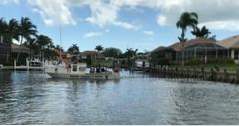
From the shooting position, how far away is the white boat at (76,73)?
264 ft

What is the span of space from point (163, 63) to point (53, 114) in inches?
4058

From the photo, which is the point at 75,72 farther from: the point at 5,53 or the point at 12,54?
the point at 12,54

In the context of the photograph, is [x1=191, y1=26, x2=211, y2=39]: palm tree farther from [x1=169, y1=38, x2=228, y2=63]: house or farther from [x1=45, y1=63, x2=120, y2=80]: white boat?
[x1=45, y1=63, x2=120, y2=80]: white boat

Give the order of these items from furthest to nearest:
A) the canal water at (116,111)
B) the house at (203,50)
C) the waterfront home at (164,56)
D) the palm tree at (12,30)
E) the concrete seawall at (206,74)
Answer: the palm tree at (12,30) < the waterfront home at (164,56) < the house at (203,50) < the concrete seawall at (206,74) < the canal water at (116,111)

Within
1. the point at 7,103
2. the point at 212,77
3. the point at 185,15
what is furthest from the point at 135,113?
the point at 185,15

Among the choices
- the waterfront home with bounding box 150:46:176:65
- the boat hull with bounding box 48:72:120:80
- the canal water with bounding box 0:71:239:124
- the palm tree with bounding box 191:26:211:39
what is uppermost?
the palm tree with bounding box 191:26:211:39

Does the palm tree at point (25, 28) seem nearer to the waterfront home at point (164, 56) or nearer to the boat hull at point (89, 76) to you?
the waterfront home at point (164, 56)

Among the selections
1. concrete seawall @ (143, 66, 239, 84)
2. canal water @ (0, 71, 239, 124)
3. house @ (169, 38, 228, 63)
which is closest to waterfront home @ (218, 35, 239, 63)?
house @ (169, 38, 228, 63)

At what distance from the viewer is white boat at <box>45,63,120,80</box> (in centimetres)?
8050

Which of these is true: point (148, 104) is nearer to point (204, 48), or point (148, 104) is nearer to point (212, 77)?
point (212, 77)

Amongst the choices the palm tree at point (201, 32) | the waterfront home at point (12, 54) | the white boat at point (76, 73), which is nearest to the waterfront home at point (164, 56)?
the palm tree at point (201, 32)

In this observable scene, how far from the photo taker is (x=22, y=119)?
95.0ft

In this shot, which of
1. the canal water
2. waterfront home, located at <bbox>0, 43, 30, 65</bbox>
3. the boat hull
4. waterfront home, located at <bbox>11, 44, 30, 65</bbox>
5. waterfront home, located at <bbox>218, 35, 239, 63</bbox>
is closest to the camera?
the canal water

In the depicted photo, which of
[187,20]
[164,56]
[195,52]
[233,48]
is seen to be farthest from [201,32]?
[233,48]
